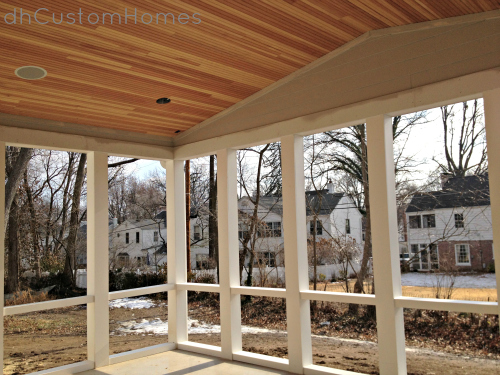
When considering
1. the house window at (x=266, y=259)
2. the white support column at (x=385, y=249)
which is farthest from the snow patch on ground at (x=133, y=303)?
the white support column at (x=385, y=249)

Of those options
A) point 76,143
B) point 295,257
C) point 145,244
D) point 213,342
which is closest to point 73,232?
point 145,244

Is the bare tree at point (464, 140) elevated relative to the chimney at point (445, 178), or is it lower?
elevated

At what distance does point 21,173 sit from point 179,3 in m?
7.13

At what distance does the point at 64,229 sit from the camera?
9.18m

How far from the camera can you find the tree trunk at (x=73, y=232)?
9148 millimetres

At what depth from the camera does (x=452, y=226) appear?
6379 mm

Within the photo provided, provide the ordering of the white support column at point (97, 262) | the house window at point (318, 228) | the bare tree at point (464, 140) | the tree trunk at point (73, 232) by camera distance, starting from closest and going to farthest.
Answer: the white support column at point (97, 262) → the bare tree at point (464, 140) → the house window at point (318, 228) → the tree trunk at point (73, 232)

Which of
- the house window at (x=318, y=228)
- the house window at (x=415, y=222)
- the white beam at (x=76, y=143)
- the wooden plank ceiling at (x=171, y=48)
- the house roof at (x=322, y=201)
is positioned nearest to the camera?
the wooden plank ceiling at (x=171, y=48)

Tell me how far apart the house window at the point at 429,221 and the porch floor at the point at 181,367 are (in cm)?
346

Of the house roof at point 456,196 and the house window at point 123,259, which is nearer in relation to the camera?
the house roof at point 456,196

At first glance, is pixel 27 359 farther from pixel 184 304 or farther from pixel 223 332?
pixel 223 332

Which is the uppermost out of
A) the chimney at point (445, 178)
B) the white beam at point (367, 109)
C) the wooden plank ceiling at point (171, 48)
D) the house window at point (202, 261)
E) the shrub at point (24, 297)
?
the wooden plank ceiling at point (171, 48)

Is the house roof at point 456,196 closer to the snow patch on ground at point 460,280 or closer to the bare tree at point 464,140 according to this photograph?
the bare tree at point 464,140

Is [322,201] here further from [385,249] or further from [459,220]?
[385,249]
